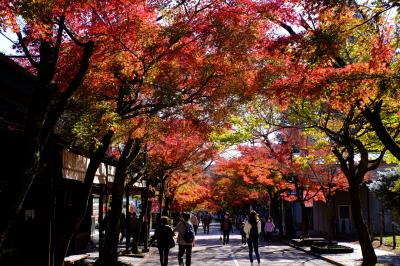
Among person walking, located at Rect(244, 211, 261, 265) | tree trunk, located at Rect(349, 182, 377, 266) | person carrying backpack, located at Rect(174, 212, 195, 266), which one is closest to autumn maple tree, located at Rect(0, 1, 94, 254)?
person carrying backpack, located at Rect(174, 212, 195, 266)

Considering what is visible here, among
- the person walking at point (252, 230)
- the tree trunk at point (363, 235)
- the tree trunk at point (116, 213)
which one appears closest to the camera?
the tree trunk at point (363, 235)

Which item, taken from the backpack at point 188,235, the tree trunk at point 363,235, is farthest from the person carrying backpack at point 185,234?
the tree trunk at point 363,235

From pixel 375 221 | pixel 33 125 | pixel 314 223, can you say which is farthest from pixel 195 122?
pixel 314 223

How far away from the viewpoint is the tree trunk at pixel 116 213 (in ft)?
53.0

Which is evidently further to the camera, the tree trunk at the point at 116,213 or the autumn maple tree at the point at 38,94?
the tree trunk at the point at 116,213

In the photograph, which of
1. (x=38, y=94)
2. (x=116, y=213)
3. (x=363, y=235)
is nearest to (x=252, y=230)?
(x=363, y=235)

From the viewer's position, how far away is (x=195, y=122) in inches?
617

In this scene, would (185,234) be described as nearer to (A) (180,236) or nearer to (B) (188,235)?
(B) (188,235)

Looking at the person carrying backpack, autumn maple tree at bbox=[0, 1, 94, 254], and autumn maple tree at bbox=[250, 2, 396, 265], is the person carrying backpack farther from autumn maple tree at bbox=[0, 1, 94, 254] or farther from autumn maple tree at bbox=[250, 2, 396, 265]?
autumn maple tree at bbox=[0, 1, 94, 254]

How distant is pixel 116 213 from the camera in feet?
54.5

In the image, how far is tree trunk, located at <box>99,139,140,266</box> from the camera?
53.0 ft

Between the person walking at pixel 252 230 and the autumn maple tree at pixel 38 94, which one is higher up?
the autumn maple tree at pixel 38 94

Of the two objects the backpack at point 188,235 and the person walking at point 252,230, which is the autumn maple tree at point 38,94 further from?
the person walking at point 252,230

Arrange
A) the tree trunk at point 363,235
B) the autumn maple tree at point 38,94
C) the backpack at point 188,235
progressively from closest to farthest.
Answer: the autumn maple tree at point 38,94
the backpack at point 188,235
the tree trunk at point 363,235
